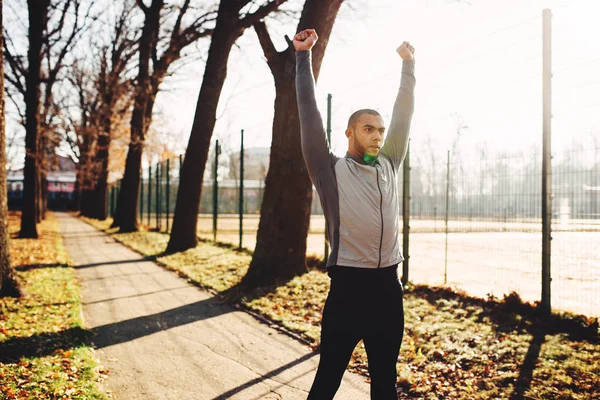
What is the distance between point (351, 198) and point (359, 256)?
0.90 ft

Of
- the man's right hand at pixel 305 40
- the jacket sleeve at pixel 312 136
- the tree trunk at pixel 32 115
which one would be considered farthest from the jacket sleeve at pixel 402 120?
the tree trunk at pixel 32 115

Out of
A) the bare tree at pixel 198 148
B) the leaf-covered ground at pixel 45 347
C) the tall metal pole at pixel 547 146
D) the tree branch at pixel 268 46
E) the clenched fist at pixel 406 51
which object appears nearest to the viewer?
the clenched fist at pixel 406 51

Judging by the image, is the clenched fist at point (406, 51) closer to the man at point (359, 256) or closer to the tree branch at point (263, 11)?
the man at point (359, 256)

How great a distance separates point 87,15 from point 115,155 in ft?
43.4

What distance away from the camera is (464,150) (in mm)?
8320

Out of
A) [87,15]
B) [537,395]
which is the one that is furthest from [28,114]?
[537,395]

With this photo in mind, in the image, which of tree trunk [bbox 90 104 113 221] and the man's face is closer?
the man's face

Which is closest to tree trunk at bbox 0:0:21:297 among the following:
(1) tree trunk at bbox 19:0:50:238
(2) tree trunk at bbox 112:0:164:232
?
(1) tree trunk at bbox 19:0:50:238

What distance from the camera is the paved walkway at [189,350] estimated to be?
4.32m

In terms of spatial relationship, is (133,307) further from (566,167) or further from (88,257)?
(88,257)

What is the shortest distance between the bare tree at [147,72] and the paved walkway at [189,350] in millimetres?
12657

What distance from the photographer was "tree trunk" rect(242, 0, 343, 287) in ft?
28.5

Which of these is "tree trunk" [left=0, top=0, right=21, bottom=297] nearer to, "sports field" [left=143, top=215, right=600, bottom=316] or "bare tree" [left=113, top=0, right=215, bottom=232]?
"sports field" [left=143, top=215, right=600, bottom=316]

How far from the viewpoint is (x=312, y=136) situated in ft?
8.15
